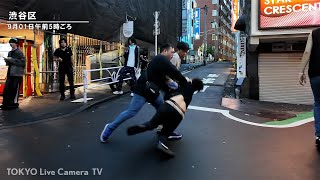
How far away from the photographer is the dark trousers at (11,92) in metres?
8.85

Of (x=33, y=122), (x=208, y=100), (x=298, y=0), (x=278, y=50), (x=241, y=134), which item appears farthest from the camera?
(x=278, y=50)

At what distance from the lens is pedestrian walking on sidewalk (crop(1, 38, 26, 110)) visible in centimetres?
884

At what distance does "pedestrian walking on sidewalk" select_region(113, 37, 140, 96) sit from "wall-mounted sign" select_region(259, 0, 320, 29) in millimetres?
4014

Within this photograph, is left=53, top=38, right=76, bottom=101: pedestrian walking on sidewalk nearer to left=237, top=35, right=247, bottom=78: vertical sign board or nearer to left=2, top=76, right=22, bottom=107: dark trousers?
left=2, top=76, right=22, bottom=107: dark trousers

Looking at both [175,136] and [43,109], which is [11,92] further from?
[175,136]

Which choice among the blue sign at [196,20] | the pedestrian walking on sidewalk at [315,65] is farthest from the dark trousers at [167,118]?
the blue sign at [196,20]

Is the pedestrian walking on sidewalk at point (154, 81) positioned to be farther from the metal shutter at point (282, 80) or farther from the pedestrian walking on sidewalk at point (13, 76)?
the metal shutter at point (282, 80)

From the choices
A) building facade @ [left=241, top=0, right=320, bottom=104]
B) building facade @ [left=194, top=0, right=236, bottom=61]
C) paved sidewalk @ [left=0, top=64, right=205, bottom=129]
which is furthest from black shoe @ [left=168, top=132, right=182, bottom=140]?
building facade @ [left=194, top=0, right=236, bottom=61]

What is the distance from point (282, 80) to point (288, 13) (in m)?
2.67

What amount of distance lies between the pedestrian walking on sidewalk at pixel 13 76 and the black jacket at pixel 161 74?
4333 millimetres

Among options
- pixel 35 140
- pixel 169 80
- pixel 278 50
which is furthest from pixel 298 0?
pixel 35 140

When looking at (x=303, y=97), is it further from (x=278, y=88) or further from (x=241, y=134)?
(x=241, y=134)

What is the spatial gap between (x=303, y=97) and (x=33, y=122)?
30.2 ft

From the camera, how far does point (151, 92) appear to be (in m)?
5.82
